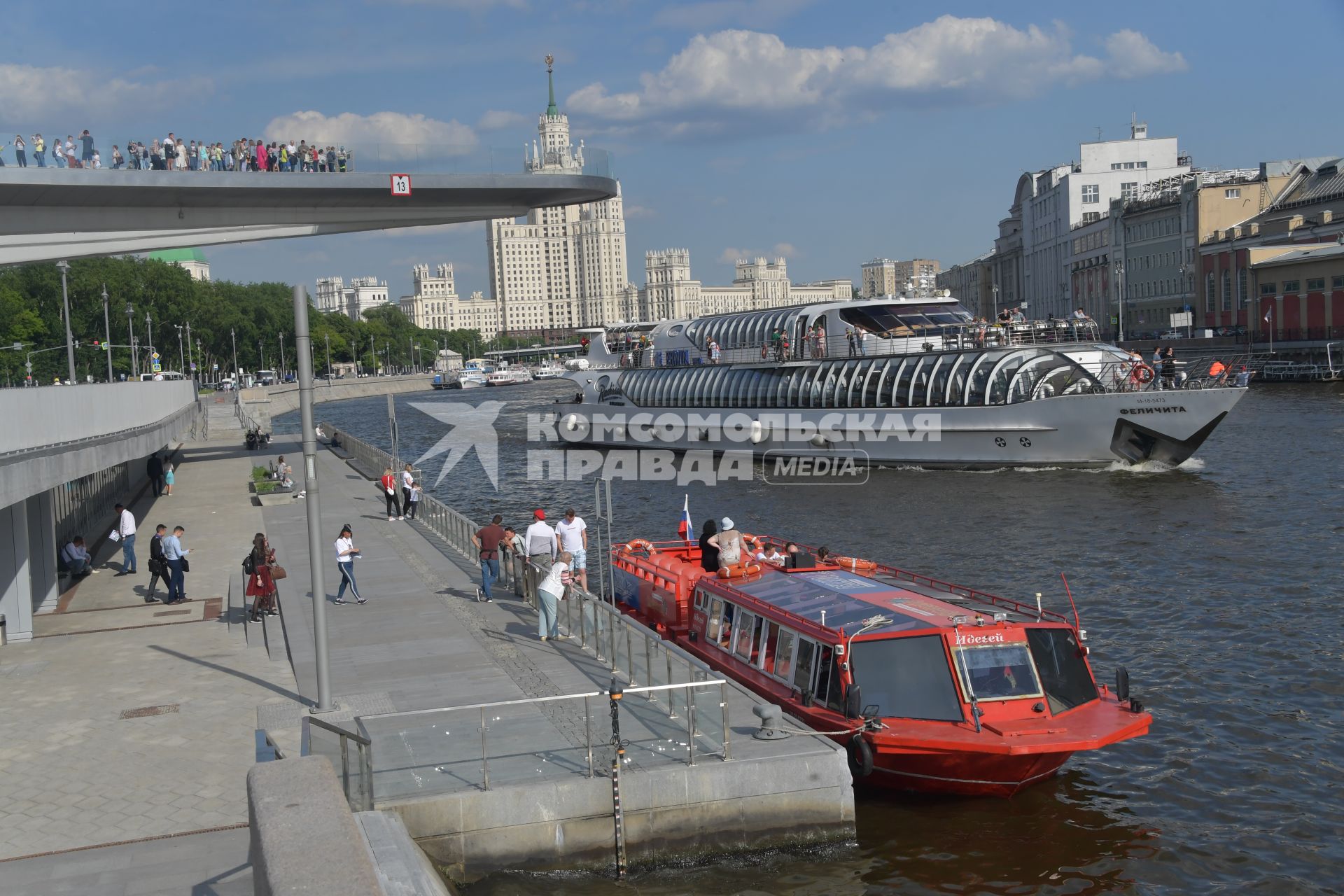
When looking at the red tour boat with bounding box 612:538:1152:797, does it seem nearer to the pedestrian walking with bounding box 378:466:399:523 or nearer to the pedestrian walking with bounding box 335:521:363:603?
the pedestrian walking with bounding box 335:521:363:603

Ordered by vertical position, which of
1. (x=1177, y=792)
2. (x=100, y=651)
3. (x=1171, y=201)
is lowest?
(x=1177, y=792)

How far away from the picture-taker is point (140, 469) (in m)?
51.1

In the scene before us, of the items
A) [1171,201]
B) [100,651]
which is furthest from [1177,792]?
[1171,201]

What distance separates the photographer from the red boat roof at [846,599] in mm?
14227

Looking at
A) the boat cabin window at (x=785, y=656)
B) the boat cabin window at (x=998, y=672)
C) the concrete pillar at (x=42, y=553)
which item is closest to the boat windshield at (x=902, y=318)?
the concrete pillar at (x=42, y=553)

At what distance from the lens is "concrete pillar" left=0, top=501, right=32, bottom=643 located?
2003 centimetres

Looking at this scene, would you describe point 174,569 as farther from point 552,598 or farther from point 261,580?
point 552,598

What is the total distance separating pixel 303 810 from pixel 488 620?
1094 centimetres

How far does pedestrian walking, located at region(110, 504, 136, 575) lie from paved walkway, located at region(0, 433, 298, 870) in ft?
4.73

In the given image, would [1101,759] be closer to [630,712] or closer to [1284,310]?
[630,712]

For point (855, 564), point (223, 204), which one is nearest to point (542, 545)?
point (855, 564)

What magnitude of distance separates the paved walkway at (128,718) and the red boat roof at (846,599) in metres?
6.38

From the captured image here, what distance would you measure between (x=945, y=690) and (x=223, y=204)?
44183mm

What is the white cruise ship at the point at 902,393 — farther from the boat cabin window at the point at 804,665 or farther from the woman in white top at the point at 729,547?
the boat cabin window at the point at 804,665
